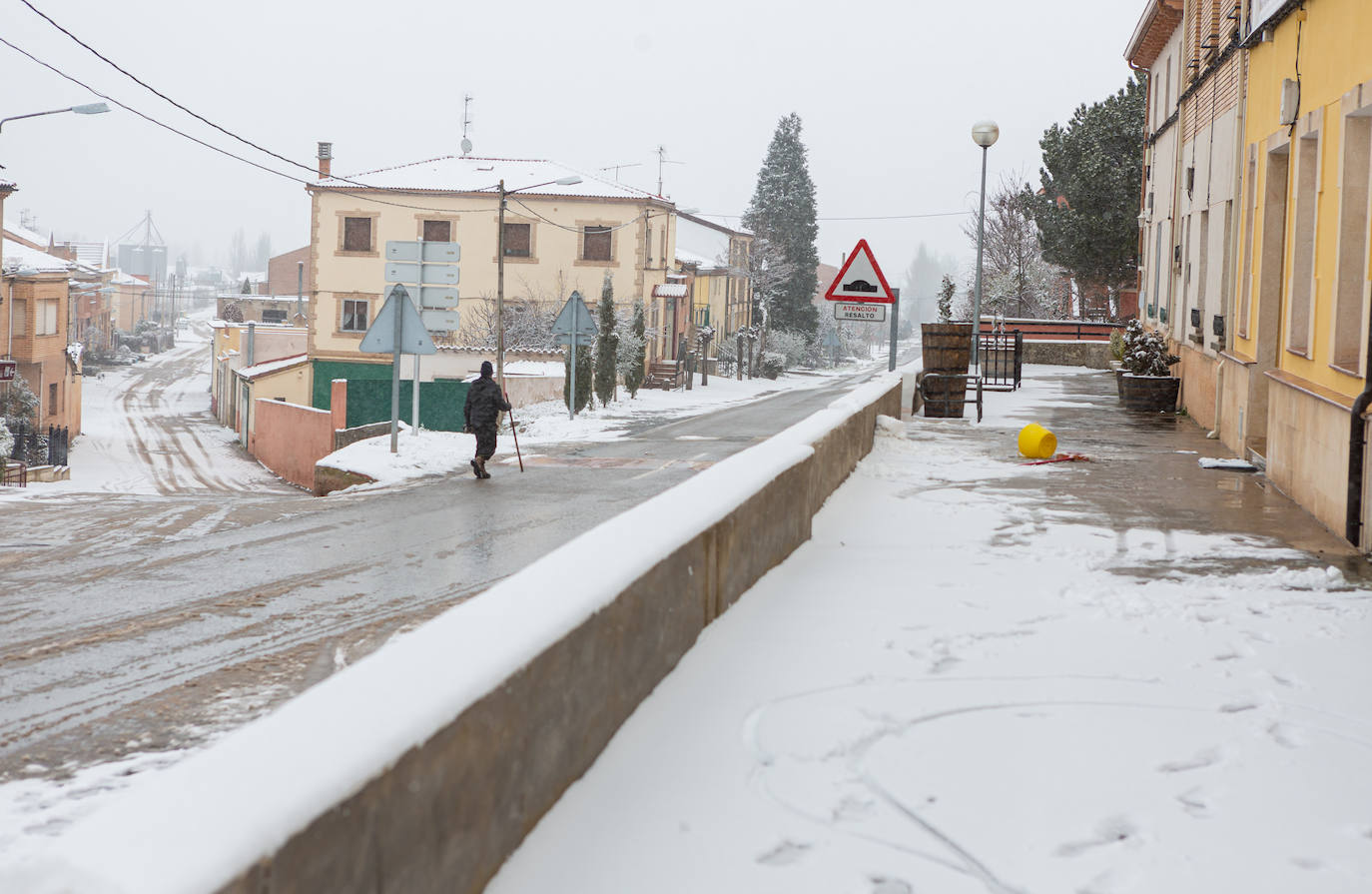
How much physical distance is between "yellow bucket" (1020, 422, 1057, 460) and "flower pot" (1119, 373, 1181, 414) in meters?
7.21

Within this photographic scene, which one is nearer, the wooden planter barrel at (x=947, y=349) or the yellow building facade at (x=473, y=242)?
the wooden planter barrel at (x=947, y=349)

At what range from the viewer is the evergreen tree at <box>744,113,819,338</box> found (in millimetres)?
81188

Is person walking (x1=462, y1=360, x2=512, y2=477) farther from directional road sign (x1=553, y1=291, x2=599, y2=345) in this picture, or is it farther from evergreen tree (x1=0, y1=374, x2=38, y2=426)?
evergreen tree (x1=0, y1=374, x2=38, y2=426)

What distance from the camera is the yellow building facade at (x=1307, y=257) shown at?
9430 mm

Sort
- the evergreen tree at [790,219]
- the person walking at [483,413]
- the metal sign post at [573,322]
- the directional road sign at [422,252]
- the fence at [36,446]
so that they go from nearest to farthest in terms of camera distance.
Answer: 1. the person walking at [483,413]
2. the directional road sign at [422,252]
3. the metal sign post at [573,322]
4. the fence at [36,446]
5. the evergreen tree at [790,219]

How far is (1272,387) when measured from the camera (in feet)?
Answer: 39.5

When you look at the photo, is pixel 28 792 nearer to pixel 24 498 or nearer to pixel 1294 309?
pixel 1294 309

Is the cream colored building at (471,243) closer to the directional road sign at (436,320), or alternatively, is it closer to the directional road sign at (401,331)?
the directional road sign at (436,320)

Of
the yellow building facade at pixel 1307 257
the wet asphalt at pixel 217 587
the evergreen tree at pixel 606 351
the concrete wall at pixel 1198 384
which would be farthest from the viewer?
the evergreen tree at pixel 606 351

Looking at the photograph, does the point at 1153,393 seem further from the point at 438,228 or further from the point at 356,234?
the point at 356,234

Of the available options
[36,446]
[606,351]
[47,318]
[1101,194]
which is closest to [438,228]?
[47,318]

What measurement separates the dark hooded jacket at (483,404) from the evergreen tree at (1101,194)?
30097 millimetres

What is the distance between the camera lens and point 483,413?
663 inches

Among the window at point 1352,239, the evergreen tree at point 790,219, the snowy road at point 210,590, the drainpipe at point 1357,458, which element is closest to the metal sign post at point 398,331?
the snowy road at point 210,590
